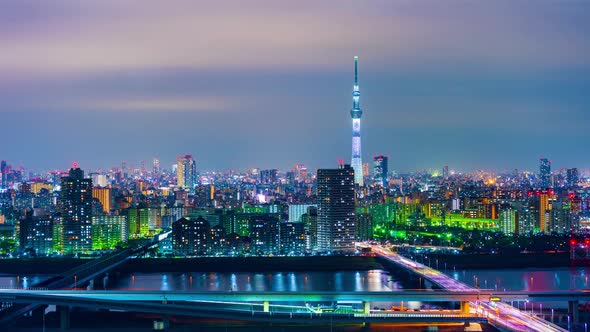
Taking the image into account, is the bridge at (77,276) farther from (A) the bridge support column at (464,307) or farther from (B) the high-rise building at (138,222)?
(A) the bridge support column at (464,307)

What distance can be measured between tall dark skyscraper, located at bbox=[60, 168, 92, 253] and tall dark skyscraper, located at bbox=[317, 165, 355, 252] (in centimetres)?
780

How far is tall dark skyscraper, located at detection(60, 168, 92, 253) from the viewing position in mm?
33188

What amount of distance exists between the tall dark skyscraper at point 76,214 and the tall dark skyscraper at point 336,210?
7.80m

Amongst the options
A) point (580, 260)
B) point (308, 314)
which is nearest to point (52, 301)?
point (308, 314)

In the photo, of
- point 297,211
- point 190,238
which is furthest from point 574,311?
point 297,211

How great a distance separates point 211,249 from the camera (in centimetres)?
3180

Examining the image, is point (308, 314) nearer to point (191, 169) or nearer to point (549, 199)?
point (549, 199)

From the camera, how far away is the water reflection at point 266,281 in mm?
23469

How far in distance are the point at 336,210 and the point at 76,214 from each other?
8.63m

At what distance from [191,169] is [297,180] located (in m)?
8.31

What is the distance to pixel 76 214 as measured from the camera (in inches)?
1312

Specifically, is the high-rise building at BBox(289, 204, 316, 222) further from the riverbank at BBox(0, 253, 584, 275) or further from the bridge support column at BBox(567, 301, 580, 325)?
the bridge support column at BBox(567, 301, 580, 325)

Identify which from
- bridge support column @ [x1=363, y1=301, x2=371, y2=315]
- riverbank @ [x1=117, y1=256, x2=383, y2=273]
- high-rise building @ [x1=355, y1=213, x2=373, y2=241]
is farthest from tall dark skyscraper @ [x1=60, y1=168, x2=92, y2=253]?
bridge support column @ [x1=363, y1=301, x2=371, y2=315]

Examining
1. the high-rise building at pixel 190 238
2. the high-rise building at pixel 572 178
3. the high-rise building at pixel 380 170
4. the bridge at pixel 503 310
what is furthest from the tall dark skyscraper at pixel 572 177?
the bridge at pixel 503 310
